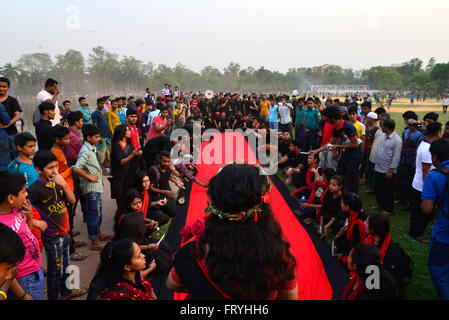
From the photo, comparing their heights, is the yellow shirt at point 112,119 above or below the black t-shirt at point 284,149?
above

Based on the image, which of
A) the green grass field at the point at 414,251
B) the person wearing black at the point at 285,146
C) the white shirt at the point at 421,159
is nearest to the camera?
the green grass field at the point at 414,251

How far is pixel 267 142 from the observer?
29.9 ft

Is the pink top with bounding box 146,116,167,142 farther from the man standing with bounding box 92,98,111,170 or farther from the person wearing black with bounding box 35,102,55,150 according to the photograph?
the person wearing black with bounding box 35,102,55,150

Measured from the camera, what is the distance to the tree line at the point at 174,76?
52406 mm

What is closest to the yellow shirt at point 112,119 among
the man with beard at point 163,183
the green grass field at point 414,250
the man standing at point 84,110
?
the man standing at point 84,110

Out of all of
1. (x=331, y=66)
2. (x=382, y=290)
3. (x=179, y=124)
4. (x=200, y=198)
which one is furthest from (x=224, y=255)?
(x=331, y=66)

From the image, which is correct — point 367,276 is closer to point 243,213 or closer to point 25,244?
point 243,213

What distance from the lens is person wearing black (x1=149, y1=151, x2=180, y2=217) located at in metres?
4.47

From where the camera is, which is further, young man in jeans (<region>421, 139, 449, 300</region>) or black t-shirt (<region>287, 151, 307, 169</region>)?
black t-shirt (<region>287, 151, 307, 169</region>)

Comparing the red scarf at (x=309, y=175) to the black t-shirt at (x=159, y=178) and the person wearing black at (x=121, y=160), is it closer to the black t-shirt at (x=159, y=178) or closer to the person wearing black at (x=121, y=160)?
the black t-shirt at (x=159, y=178)

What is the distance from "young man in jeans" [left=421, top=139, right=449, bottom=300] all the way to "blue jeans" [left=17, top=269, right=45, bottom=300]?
3.04 m

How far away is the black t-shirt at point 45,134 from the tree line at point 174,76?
49.7m

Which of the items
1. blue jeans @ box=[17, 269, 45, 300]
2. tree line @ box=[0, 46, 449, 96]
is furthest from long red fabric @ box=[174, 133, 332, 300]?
tree line @ box=[0, 46, 449, 96]

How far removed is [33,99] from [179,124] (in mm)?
51358
